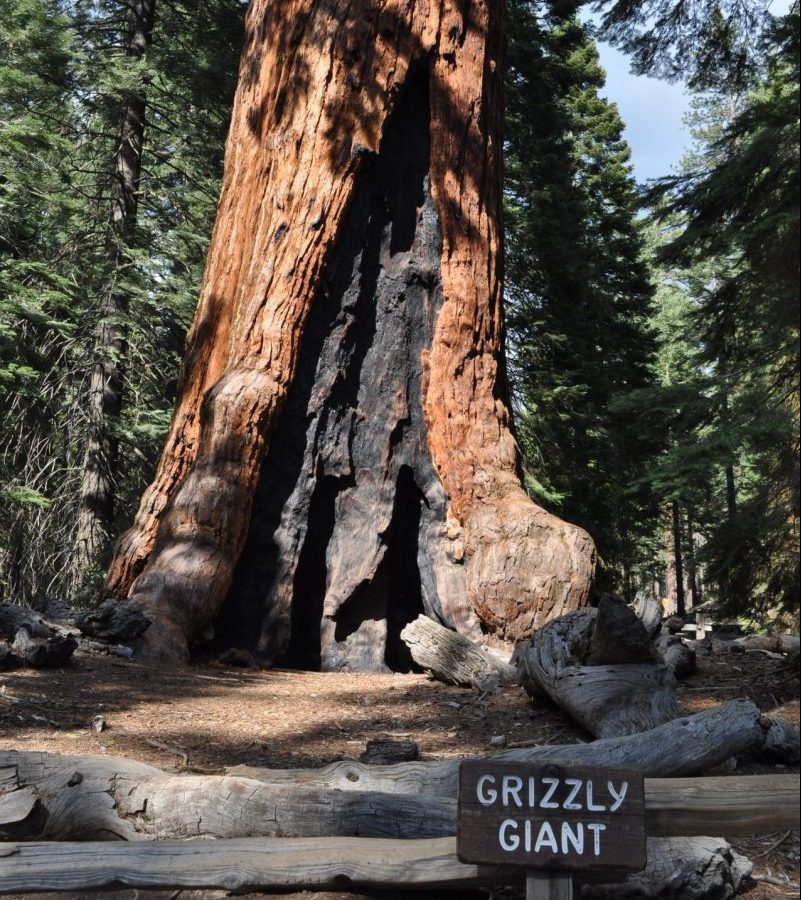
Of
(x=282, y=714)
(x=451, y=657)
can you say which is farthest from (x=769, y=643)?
(x=282, y=714)

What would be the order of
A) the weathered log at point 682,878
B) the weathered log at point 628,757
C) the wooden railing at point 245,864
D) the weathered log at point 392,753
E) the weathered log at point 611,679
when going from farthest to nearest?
the weathered log at point 611,679, the weathered log at point 392,753, the weathered log at point 628,757, the weathered log at point 682,878, the wooden railing at point 245,864

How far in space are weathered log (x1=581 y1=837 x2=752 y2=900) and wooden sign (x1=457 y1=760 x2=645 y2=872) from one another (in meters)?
0.89

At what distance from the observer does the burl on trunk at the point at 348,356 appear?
898cm

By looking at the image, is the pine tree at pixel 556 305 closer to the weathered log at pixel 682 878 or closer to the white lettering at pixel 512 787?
the weathered log at pixel 682 878

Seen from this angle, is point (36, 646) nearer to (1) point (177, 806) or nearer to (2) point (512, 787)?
(1) point (177, 806)

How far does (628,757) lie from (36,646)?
491 centimetres

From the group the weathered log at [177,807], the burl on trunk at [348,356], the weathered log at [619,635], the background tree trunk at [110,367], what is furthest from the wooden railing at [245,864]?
the background tree trunk at [110,367]

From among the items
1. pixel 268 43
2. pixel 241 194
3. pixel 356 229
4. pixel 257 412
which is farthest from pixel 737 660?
pixel 268 43

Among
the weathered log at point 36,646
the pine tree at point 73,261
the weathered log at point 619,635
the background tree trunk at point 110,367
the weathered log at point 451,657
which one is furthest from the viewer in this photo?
the pine tree at point 73,261

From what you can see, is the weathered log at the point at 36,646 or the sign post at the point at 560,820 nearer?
the sign post at the point at 560,820

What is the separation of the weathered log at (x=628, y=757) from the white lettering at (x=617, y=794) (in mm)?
985

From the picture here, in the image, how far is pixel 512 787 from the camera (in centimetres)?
290

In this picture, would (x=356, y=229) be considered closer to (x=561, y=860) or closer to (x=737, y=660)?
(x=737, y=660)

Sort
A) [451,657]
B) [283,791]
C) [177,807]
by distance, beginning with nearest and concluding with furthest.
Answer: [283,791] → [177,807] → [451,657]
